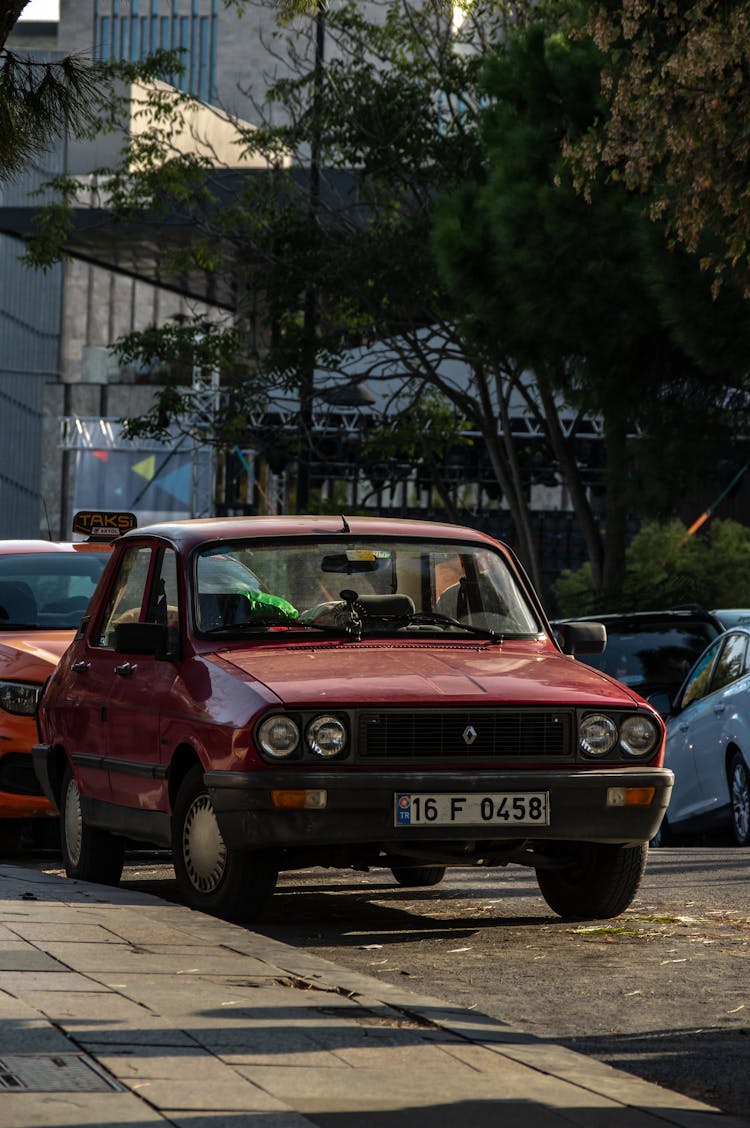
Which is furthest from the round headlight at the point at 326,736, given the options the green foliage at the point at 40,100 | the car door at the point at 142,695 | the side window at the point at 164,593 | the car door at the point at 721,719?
the car door at the point at 721,719

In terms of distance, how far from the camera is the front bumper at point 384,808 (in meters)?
8.09

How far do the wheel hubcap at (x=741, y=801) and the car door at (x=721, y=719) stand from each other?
0.13 meters

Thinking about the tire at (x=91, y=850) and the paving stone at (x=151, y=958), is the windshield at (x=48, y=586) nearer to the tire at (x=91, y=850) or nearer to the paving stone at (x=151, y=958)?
the tire at (x=91, y=850)

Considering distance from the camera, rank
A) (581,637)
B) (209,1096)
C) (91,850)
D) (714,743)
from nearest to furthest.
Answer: (209,1096), (581,637), (91,850), (714,743)

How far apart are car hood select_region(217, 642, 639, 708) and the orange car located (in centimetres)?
326

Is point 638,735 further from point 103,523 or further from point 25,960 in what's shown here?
point 103,523

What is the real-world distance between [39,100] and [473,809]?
626 centimetres

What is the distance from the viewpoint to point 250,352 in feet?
102

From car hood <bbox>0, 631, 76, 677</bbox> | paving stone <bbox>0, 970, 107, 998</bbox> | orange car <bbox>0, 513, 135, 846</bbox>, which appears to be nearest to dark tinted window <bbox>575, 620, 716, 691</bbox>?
orange car <bbox>0, 513, 135, 846</bbox>

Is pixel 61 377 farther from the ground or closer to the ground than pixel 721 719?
farther from the ground

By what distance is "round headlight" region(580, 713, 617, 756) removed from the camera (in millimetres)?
8414

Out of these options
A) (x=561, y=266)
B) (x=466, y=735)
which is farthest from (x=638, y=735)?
(x=561, y=266)

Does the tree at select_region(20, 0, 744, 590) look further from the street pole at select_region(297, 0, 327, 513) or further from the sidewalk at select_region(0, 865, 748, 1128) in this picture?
the sidewalk at select_region(0, 865, 748, 1128)

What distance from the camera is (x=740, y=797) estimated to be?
13.9 meters
